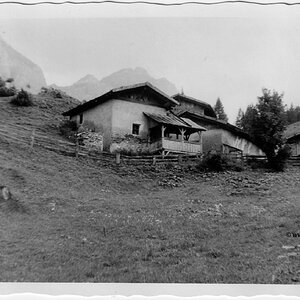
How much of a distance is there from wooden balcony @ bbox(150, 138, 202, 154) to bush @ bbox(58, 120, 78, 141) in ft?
19.4

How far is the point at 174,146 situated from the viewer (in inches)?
883

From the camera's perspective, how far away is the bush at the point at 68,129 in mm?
24948

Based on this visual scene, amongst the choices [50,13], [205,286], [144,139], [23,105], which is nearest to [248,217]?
[205,286]

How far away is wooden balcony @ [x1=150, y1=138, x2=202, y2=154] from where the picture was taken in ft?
72.4

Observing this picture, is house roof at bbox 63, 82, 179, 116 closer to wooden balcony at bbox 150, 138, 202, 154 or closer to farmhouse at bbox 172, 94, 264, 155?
farmhouse at bbox 172, 94, 264, 155

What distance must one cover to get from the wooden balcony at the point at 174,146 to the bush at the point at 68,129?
19.4 ft

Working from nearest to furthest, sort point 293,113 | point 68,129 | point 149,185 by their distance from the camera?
point 149,185
point 293,113
point 68,129

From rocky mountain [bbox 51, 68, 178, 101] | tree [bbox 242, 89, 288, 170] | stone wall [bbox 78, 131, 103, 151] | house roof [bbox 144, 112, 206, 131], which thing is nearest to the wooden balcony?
house roof [bbox 144, 112, 206, 131]

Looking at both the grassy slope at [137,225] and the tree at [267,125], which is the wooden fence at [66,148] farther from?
the tree at [267,125]

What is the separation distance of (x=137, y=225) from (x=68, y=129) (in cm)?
1730

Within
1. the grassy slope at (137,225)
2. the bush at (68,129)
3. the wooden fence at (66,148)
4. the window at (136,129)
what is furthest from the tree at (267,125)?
the bush at (68,129)

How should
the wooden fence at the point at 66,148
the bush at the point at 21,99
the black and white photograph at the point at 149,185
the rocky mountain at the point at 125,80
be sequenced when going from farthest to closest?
the bush at the point at 21,99 < the wooden fence at the point at 66,148 < the rocky mountain at the point at 125,80 < the black and white photograph at the point at 149,185

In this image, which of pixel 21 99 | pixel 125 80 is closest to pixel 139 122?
pixel 125 80

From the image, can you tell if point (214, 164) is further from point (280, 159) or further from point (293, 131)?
point (293, 131)
